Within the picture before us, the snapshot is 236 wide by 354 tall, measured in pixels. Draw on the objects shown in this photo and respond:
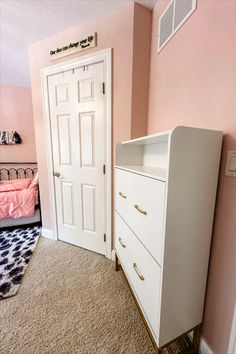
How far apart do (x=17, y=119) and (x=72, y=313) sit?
3883 mm

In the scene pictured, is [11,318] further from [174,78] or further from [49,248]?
[174,78]

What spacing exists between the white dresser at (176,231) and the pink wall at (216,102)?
48 millimetres

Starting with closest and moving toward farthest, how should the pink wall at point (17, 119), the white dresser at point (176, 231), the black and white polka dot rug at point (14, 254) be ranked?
the white dresser at point (176, 231)
the black and white polka dot rug at point (14, 254)
the pink wall at point (17, 119)

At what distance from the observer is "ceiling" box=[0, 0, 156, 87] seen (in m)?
1.28

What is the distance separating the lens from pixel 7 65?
241cm

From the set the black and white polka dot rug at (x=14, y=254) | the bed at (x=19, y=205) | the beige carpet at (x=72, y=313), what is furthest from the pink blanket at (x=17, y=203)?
the beige carpet at (x=72, y=313)

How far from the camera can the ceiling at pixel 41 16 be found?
50.4 inches

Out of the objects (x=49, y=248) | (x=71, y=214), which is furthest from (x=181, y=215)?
(x=49, y=248)

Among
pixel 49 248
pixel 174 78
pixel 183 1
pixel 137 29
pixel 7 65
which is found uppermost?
pixel 7 65

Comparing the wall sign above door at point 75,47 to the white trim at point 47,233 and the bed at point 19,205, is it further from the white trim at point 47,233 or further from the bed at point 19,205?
the white trim at point 47,233

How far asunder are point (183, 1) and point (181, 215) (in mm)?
1334

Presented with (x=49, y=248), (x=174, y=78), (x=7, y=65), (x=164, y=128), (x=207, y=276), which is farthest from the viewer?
(x=7, y=65)

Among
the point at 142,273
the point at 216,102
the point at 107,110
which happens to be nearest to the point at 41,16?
the point at 107,110

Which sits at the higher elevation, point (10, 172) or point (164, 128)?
point (164, 128)
